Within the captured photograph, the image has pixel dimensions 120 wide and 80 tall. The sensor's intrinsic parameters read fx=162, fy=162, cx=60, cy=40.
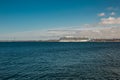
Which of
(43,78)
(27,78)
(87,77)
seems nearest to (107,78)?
(87,77)

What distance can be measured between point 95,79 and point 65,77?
589 cm

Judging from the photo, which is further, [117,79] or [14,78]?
[14,78]

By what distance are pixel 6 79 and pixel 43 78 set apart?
23.8ft

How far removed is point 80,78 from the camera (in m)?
31.8

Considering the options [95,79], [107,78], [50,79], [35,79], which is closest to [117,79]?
[107,78]

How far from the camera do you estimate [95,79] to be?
31.1 m

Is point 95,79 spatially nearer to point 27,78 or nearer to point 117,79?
point 117,79

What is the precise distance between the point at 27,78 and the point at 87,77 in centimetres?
1206

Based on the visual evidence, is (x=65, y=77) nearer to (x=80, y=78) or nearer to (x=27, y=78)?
(x=80, y=78)

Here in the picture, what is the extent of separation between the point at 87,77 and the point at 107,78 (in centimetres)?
386

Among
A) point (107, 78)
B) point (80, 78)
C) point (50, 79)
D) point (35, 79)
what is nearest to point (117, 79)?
point (107, 78)

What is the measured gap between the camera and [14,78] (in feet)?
107

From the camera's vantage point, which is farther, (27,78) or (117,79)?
(27,78)

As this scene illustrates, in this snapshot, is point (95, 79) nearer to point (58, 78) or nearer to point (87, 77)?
point (87, 77)
